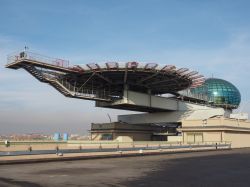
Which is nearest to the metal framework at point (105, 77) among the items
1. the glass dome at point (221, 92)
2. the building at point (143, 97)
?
the building at point (143, 97)

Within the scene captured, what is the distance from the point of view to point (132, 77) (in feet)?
237

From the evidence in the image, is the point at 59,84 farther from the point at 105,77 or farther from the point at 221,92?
the point at 221,92

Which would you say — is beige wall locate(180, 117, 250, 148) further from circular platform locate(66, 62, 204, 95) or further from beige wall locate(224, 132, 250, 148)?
circular platform locate(66, 62, 204, 95)

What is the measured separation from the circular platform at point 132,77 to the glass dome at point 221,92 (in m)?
33.3

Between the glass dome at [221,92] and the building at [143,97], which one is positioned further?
the glass dome at [221,92]

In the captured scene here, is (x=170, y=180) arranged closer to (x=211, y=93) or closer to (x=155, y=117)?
(x=155, y=117)

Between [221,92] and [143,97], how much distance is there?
153ft

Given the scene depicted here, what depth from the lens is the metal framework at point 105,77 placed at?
62500 millimetres

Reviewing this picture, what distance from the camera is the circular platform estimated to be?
64.1m

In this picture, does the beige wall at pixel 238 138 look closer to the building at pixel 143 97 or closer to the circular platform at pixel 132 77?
the building at pixel 143 97

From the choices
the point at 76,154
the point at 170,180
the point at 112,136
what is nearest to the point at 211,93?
the point at 112,136

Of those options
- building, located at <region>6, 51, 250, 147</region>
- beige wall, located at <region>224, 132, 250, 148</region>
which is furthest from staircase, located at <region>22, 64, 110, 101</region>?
beige wall, located at <region>224, 132, 250, 148</region>

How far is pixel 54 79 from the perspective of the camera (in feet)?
216

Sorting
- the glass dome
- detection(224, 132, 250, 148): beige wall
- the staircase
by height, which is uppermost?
the glass dome
